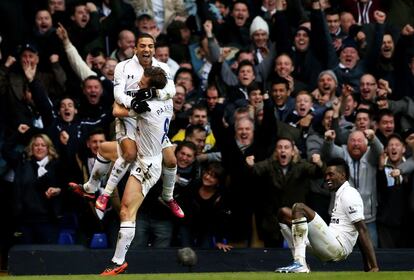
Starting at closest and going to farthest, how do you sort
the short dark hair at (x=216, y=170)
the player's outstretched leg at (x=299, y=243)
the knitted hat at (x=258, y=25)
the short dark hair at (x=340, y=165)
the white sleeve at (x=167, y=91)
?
the white sleeve at (x=167, y=91)
the player's outstretched leg at (x=299, y=243)
the short dark hair at (x=340, y=165)
the short dark hair at (x=216, y=170)
the knitted hat at (x=258, y=25)

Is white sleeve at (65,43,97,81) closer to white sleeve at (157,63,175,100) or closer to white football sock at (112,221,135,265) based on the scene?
white sleeve at (157,63,175,100)

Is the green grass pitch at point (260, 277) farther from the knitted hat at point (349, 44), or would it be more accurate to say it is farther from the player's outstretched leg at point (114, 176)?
the knitted hat at point (349, 44)

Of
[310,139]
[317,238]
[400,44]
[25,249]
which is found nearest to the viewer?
[317,238]

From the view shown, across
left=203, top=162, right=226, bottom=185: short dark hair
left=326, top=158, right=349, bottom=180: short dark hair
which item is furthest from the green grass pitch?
left=203, top=162, right=226, bottom=185: short dark hair

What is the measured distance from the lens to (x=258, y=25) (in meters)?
25.2

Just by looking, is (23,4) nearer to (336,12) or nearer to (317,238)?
(336,12)

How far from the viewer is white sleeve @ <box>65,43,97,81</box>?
24.2 meters

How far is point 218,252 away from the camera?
2139 centimetres

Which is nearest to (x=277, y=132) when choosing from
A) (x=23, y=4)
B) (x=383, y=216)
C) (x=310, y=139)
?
(x=310, y=139)

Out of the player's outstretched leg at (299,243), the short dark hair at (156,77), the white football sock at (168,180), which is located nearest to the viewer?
the short dark hair at (156,77)

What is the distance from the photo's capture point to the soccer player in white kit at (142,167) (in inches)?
737

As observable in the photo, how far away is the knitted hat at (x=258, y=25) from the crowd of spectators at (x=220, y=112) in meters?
0.02

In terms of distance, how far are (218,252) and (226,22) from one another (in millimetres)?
6029

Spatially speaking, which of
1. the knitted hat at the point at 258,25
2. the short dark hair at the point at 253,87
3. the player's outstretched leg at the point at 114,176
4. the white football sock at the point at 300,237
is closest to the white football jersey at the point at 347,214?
the white football sock at the point at 300,237
